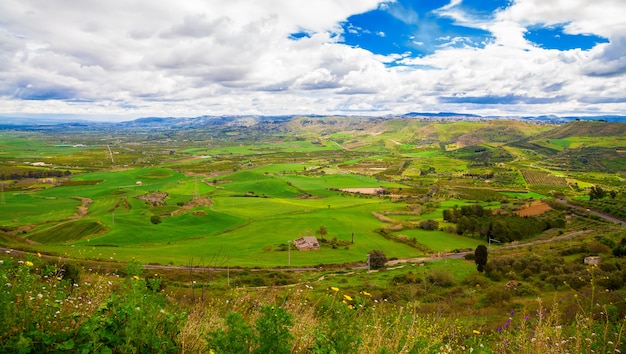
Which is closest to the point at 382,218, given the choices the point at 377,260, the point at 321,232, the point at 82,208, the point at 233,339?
the point at 321,232

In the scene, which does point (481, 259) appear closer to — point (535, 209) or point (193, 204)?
point (535, 209)

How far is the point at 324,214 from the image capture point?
8325 centimetres

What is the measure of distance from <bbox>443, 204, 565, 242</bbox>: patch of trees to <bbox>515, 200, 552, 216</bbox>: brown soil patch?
5320 mm

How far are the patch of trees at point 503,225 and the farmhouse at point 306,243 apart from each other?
30048 millimetres

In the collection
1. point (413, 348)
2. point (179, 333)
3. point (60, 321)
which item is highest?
point (60, 321)

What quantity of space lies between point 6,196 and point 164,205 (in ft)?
139

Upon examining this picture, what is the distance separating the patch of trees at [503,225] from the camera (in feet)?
220

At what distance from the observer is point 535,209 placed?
283 feet

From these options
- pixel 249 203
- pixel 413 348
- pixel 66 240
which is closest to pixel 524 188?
pixel 249 203

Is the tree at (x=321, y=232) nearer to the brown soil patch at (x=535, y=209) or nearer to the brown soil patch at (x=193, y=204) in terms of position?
the brown soil patch at (x=193, y=204)

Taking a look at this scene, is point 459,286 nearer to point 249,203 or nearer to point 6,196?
point 249,203

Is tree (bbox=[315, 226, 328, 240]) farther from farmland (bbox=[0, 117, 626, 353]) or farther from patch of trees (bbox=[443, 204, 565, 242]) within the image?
patch of trees (bbox=[443, 204, 565, 242])

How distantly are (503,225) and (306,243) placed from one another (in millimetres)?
37537

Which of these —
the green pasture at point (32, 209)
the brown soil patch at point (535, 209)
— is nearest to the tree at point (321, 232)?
the brown soil patch at point (535, 209)
